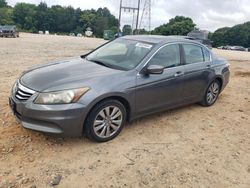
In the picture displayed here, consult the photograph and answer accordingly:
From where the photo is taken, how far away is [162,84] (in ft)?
15.0

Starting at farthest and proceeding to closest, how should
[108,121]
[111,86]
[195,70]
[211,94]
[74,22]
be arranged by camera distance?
1. [74,22]
2. [211,94]
3. [195,70]
4. [108,121]
5. [111,86]

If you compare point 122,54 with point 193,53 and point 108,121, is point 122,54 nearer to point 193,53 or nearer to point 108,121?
point 108,121

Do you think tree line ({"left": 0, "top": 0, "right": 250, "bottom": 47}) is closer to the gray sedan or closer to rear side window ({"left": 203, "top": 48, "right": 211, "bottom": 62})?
rear side window ({"left": 203, "top": 48, "right": 211, "bottom": 62})

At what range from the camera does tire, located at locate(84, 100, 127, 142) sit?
149 inches

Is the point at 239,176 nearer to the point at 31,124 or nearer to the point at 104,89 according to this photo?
the point at 104,89

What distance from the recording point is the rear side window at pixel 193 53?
5.20 m

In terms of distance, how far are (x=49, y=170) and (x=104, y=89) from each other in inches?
49.5

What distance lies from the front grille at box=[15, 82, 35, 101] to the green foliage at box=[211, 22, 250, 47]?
265 feet

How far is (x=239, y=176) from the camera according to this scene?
3.48 m

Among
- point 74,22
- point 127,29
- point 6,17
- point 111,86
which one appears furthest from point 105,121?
point 74,22

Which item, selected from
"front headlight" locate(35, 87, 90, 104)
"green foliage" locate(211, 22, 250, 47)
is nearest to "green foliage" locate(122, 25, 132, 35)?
"green foliage" locate(211, 22, 250, 47)

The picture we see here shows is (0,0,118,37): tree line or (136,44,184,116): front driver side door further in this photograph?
(0,0,118,37): tree line

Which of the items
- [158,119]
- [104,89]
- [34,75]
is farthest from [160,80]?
[34,75]

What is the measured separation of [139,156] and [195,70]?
2.31m
